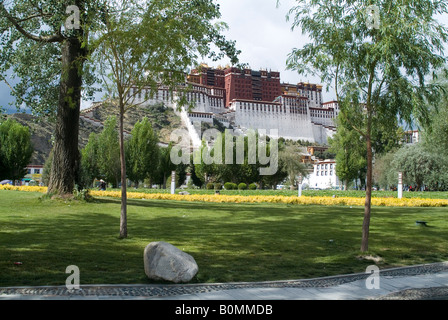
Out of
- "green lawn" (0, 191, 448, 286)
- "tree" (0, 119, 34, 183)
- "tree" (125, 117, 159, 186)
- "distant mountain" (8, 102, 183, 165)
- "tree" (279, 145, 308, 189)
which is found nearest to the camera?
"green lawn" (0, 191, 448, 286)

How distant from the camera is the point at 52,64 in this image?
66.8ft

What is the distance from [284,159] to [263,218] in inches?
1753

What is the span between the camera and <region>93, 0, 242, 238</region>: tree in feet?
34.8

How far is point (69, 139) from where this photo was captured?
17.9 m

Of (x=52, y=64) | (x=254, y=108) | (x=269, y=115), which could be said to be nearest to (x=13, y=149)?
(x=52, y=64)

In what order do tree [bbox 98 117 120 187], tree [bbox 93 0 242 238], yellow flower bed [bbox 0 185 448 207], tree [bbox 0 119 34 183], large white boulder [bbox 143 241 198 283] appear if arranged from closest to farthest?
large white boulder [bbox 143 241 198 283] → tree [bbox 93 0 242 238] → yellow flower bed [bbox 0 185 448 207] → tree [bbox 0 119 34 183] → tree [bbox 98 117 120 187]

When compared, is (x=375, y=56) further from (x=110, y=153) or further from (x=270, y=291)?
(x=110, y=153)

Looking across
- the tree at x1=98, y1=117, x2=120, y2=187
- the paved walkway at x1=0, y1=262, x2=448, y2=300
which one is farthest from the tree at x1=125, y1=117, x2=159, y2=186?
the paved walkway at x1=0, y1=262, x2=448, y2=300

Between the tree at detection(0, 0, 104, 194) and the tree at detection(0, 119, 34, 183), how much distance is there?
105ft

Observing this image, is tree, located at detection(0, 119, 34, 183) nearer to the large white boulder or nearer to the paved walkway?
the large white boulder

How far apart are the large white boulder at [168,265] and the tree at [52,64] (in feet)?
31.6

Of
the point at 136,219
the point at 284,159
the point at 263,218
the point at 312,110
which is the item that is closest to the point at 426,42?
the point at 263,218

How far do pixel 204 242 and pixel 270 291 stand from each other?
444cm

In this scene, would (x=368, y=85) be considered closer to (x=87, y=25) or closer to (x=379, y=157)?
(x=87, y=25)
